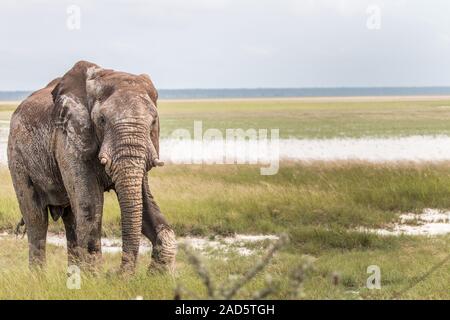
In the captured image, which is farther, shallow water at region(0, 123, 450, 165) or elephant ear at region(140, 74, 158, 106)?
shallow water at region(0, 123, 450, 165)

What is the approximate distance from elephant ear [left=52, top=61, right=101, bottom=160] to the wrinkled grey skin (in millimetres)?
11

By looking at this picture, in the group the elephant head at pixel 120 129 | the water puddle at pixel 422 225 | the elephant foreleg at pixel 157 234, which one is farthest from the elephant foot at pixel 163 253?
the water puddle at pixel 422 225

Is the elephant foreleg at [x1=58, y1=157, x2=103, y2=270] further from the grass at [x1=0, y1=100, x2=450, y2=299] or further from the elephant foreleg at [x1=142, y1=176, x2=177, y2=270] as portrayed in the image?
the elephant foreleg at [x1=142, y1=176, x2=177, y2=270]

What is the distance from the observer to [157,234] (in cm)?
945

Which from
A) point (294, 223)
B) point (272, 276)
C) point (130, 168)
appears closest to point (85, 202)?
point (130, 168)

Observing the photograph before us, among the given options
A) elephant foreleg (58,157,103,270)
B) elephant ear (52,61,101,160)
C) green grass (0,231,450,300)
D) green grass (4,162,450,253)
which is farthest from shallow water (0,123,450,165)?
elephant foreleg (58,157,103,270)

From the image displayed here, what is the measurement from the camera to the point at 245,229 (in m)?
15.7

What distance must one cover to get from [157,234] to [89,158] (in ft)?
3.67

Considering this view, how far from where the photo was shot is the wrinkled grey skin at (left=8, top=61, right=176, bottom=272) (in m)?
8.55

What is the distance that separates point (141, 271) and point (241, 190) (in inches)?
406

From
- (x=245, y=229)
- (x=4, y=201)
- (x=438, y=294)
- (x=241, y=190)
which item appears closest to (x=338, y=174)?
(x=241, y=190)

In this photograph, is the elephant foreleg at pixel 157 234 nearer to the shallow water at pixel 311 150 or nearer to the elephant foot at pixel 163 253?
the elephant foot at pixel 163 253
